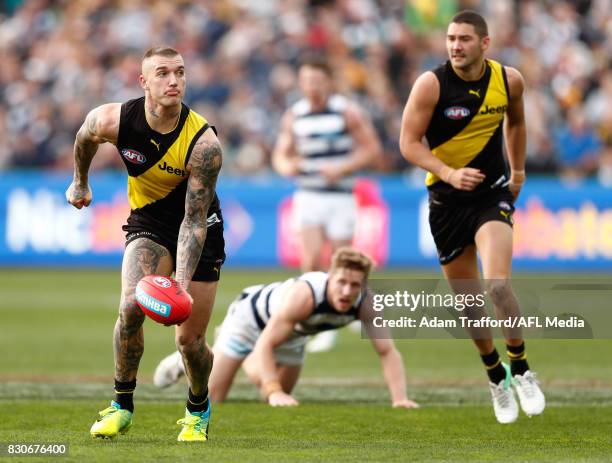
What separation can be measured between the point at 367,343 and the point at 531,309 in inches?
218

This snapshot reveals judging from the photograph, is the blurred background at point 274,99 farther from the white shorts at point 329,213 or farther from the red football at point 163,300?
the red football at point 163,300

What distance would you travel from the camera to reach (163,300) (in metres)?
6.27

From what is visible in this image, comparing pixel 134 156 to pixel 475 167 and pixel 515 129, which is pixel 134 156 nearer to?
pixel 475 167

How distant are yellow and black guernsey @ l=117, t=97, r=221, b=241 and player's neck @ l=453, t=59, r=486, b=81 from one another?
6.94ft

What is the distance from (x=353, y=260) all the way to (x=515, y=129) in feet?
4.78

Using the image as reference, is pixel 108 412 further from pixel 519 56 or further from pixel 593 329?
pixel 519 56

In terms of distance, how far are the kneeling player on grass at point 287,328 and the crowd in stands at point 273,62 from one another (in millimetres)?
11708

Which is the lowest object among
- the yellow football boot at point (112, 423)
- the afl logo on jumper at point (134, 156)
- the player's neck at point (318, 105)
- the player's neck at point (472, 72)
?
the yellow football boot at point (112, 423)

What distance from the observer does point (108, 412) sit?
276 inches

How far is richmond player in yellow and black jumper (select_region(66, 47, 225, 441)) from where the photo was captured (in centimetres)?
675

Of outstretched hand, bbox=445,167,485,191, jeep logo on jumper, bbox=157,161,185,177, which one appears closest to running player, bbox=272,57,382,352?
outstretched hand, bbox=445,167,485,191

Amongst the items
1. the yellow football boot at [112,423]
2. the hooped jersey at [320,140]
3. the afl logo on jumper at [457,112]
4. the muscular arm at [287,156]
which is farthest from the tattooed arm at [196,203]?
the hooped jersey at [320,140]

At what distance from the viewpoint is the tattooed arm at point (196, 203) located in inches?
265

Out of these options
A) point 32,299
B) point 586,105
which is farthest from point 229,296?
point 586,105
